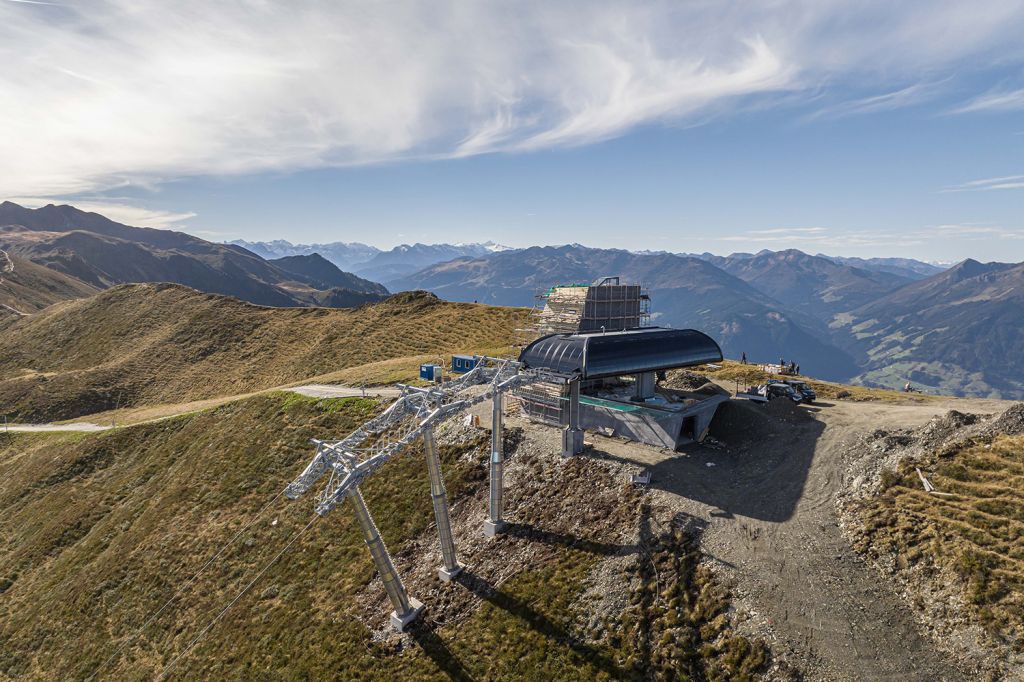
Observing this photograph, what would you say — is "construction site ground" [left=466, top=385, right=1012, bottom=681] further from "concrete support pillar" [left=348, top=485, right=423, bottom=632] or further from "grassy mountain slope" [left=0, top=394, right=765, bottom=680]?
"concrete support pillar" [left=348, top=485, right=423, bottom=632]

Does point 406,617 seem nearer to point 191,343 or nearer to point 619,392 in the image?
point 619,392

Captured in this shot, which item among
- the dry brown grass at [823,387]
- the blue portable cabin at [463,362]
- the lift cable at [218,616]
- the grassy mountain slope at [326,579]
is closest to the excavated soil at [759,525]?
the grassy mountain slope at [326,579]

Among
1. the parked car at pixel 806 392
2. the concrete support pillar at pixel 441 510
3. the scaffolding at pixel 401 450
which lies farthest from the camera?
the parked car at pixel 806 392

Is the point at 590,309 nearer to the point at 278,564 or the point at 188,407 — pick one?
the point at 278,564

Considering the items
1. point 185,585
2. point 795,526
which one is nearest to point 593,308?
point 795,526

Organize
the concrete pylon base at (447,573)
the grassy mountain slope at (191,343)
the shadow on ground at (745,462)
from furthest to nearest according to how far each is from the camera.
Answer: the grassy mountain slope at (191,343), the shadow on ground at (745,462), the concrete pylon base at (447,573)

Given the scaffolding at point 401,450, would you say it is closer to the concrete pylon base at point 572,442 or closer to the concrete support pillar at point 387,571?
the concrete support pillar at point 387,571

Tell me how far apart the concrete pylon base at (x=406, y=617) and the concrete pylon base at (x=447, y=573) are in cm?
241

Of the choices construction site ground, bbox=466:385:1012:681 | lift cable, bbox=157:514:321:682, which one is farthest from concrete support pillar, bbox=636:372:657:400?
lift cable, bbox=157:514:321:682

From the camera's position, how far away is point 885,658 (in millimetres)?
24047

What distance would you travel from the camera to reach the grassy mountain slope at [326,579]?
97.3 ft

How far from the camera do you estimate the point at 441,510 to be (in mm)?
34500

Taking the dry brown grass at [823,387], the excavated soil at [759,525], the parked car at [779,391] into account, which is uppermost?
the parked car at [779,391]

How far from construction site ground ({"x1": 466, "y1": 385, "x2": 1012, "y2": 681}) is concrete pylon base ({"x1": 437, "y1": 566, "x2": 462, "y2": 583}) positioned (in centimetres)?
1503
